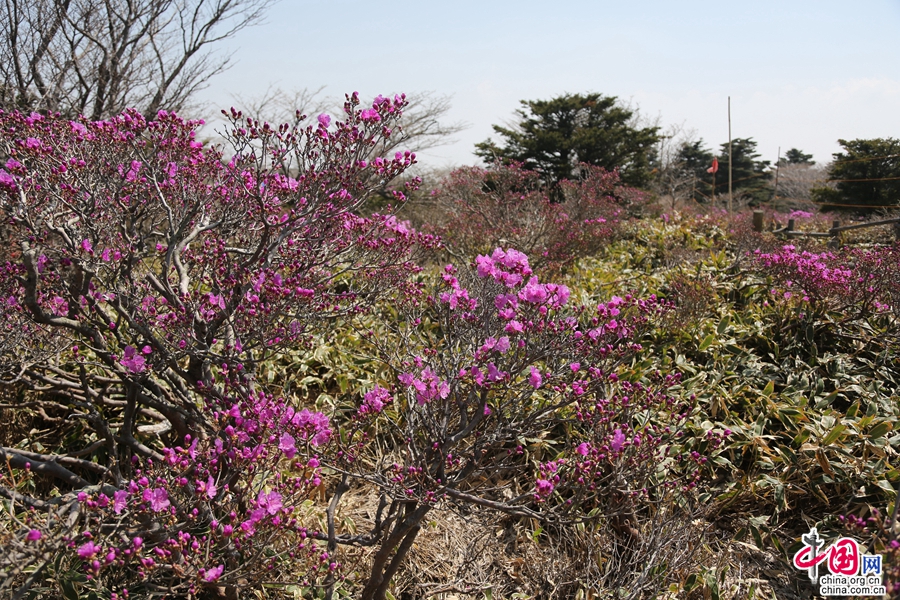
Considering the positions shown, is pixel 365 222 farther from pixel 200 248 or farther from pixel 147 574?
pixel 147 574

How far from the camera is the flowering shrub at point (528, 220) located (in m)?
7.24

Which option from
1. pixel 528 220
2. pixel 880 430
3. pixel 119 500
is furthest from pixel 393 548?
pixel 528 220

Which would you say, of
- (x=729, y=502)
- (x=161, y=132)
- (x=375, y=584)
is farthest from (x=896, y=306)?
(x=161, y=132)

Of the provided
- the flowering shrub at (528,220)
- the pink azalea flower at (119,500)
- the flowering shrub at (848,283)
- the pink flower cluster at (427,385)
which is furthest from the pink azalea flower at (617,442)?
the flowering shrub at (528,220)

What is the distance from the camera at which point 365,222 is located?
127 inches

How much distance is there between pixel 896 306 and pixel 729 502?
91.7 inches

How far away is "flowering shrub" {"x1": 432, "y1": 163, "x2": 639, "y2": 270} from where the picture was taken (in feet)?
23.8

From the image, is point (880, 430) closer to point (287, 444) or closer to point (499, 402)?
point (499, 402)

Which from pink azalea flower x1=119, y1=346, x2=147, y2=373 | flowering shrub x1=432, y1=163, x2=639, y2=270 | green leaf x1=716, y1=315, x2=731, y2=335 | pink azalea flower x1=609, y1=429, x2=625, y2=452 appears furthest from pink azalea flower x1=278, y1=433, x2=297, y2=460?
flowering shrub x1=432, y1=163, x2=639, y2=270

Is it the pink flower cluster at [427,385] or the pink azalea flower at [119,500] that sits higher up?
the pink flower cluster at [427,385]

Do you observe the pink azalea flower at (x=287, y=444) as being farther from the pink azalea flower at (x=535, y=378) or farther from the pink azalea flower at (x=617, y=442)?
the pink azalea flower at (x=617, y=442)

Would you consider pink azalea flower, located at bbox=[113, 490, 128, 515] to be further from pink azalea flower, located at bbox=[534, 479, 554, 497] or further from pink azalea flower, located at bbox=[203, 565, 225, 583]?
pink azalea flower, located at bbox=[534, 479, 554, 497]

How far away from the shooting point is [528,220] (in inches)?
310

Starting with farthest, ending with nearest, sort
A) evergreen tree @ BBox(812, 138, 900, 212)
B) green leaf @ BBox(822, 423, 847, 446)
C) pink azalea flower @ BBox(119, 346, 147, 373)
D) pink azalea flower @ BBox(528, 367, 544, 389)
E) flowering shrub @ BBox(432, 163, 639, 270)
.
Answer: evergreen tree @ BBox(812, 138, 900, 212) < flowering shrub @ BBox(432, 163, 639, 270) < green leaf @ BBox(822, 423, 847, 446) < pink azalea flower @ BBox(119, 346, 147, 373) < pink azalea flower @ BBox(528, 367, 544, 389)
